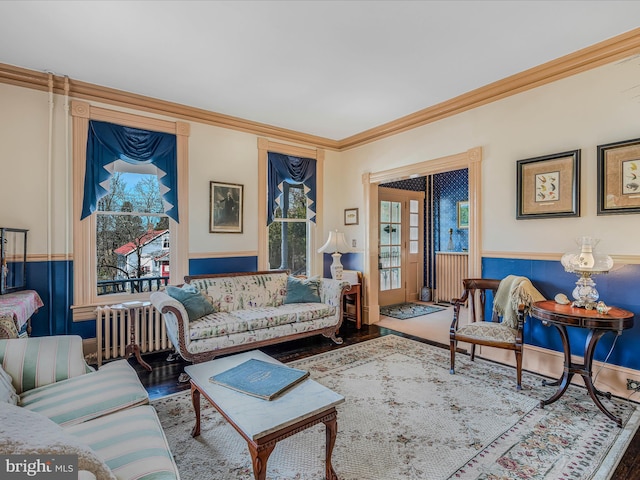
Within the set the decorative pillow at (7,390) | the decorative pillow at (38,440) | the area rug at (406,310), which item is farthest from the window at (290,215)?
the decorative pillow at (38,440)

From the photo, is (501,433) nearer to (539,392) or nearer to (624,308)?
(539,392)

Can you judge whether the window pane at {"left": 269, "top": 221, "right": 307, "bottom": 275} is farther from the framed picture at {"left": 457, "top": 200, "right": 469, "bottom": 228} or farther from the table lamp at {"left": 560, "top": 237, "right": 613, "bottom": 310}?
the table lamp at {"left": 560, "top": 237, "right": 613, "bottom": 310}

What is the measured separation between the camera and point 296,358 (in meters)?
3.59

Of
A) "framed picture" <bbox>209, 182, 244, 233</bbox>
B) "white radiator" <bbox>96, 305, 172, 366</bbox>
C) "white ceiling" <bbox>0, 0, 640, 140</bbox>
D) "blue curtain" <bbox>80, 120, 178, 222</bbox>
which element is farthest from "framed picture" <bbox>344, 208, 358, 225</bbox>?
"white radiator" <bbox>96, 305, 172, 366</bbox>

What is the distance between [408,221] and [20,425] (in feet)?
20.9

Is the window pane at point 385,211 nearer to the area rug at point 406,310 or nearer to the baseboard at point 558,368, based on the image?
the area rug at point 406,310

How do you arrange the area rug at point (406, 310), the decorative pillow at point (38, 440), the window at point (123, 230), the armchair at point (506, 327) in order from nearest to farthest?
the decorative pillow at point (38, 440) → the armchair at point (506, 327) → the window at point (123, 230) → the area rug at point (406, 310)

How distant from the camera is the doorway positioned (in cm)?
375

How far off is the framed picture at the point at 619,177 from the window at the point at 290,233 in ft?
11.9

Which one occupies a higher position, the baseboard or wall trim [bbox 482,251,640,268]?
wall trim [bbox 482,251,640,268]

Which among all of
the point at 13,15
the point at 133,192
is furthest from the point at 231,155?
the point at 13,15

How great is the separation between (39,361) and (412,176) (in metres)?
4.30

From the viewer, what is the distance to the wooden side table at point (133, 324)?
3336 millimetres

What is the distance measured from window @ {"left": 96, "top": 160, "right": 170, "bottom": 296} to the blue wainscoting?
12.7 ft
